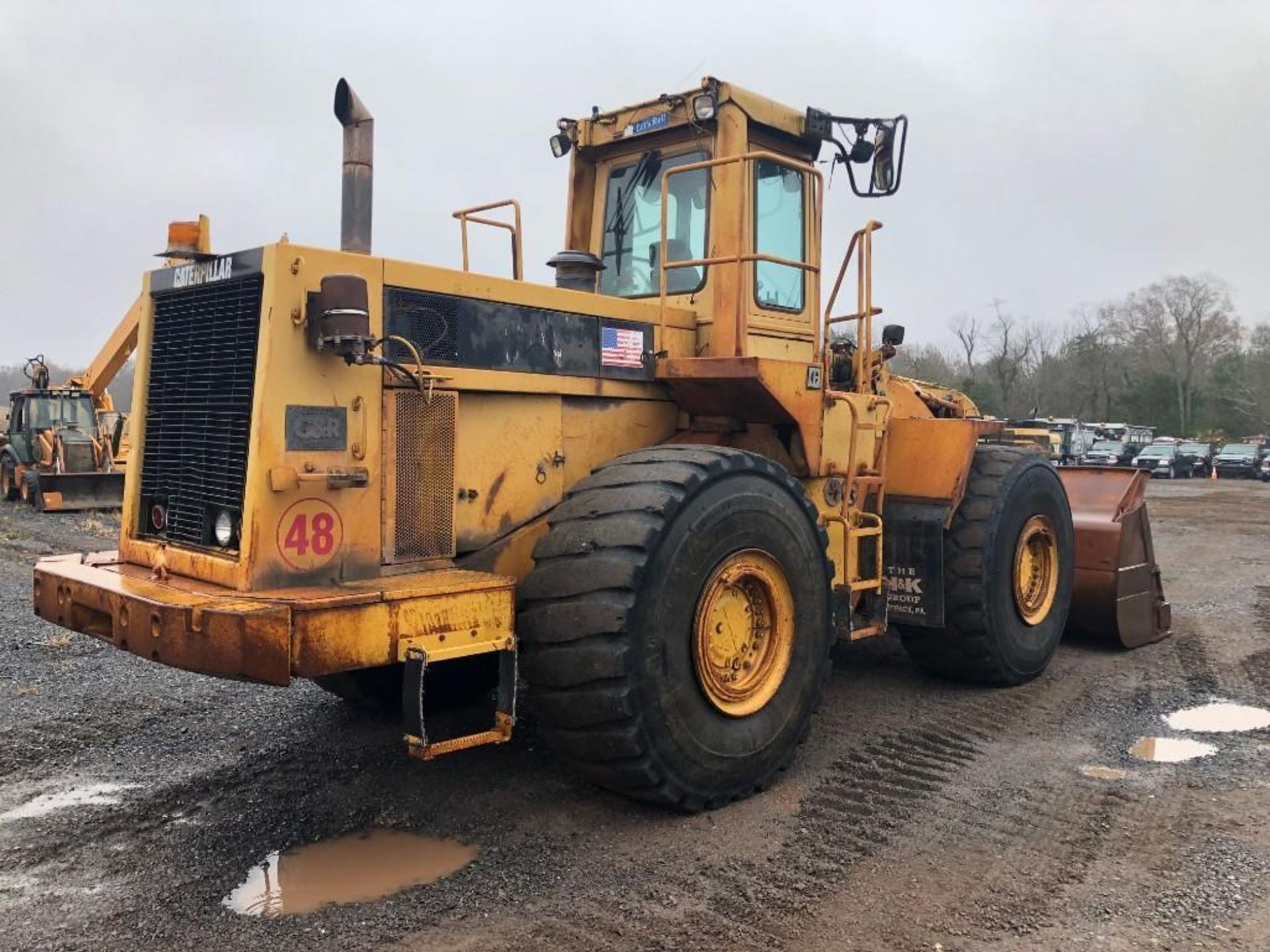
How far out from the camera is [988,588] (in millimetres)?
6586

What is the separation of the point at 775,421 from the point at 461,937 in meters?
3.19

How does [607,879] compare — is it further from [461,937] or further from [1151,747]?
[1151,747]

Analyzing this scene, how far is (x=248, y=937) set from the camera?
3.56 m

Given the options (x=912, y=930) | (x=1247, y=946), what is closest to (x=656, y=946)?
(x=912, y=930)

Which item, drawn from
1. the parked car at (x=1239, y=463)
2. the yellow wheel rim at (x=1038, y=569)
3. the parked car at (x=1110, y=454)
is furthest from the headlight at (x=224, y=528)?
the parked car at (x=1239, y=463)

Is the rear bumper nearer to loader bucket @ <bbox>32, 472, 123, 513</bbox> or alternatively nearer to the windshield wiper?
the windshield wiper

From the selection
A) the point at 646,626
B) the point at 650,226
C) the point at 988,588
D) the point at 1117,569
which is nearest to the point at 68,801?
the point at 646,626

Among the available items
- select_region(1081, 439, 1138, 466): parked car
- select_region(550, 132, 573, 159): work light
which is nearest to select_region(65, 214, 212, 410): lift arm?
select_region(550, 132, 573, 159): work light

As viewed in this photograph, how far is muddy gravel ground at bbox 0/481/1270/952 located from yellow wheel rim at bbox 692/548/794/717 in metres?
0.50

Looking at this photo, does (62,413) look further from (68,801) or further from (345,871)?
(345,871)

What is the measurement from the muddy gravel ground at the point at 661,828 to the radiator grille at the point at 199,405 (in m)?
1.31

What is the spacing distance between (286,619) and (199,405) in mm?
1288

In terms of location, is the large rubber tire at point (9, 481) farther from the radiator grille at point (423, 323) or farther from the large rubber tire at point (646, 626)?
the large rubber tire at point (646, 626)

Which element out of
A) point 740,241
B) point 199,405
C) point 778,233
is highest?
point 778,233
